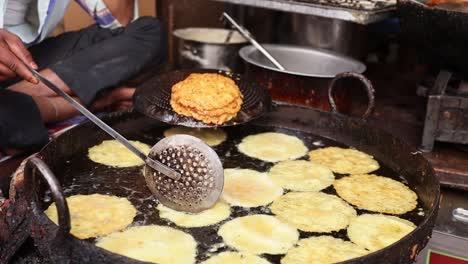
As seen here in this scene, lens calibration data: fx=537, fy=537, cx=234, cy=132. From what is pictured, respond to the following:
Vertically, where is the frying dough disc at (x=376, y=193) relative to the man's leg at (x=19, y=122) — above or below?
below

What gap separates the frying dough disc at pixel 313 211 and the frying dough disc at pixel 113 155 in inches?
31.1

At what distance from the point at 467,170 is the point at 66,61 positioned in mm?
2588

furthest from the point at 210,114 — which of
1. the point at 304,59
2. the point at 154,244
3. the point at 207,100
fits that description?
the point at 304,59

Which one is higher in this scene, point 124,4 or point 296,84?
point 124,4

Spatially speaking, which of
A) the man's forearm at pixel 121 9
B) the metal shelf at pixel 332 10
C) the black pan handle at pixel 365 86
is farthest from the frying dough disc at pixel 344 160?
the man's forearm at pixel 121 9

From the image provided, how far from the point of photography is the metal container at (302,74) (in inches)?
130

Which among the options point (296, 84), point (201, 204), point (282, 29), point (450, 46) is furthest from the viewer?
point (282, 29)

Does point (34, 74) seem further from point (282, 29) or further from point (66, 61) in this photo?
point (282, 29)

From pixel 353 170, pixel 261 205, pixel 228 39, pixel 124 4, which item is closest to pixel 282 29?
pixel 228 39

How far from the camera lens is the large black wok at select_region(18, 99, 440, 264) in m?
1.78

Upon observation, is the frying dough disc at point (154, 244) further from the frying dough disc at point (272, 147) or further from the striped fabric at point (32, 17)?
the striped fabric at point (32, 17)

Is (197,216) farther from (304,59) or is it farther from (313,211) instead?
(304,59)

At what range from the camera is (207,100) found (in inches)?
106

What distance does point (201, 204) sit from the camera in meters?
2.29
